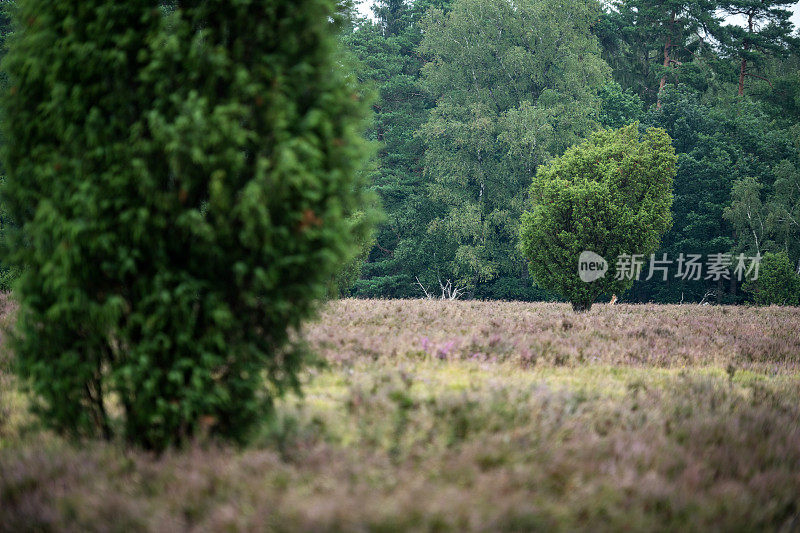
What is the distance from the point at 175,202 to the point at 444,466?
2728mm

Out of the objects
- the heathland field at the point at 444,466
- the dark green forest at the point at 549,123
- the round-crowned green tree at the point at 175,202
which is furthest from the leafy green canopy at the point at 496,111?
the round-crowned green tree at the point at 175,202

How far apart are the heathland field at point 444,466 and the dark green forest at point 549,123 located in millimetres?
24282

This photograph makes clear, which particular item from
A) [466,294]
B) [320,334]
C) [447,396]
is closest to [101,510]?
[447,396]

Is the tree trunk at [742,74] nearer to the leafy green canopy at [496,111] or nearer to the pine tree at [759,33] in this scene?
the pine tree at [759,33]

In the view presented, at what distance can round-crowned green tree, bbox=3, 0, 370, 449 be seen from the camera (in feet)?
14.7

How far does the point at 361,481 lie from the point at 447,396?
2060 mm

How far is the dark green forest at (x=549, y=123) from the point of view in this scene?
33.3 meters

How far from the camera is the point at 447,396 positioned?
582 centimetres

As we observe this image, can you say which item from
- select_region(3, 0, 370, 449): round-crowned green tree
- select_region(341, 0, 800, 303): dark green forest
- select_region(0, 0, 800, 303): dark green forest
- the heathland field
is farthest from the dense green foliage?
select_region(3, 0, 370, 449): round-crowned green tree

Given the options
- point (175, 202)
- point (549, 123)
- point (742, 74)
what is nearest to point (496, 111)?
point (549, 123)

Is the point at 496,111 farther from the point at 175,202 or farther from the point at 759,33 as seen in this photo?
the point at 175,202

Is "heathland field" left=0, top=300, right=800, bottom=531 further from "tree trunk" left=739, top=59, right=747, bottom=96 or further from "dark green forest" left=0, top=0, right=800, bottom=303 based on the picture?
"tree trunk" left=739, top=59, right=747, bottom=96

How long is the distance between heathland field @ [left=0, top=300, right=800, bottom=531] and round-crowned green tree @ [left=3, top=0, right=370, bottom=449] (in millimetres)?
517

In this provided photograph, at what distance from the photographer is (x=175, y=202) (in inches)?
179
